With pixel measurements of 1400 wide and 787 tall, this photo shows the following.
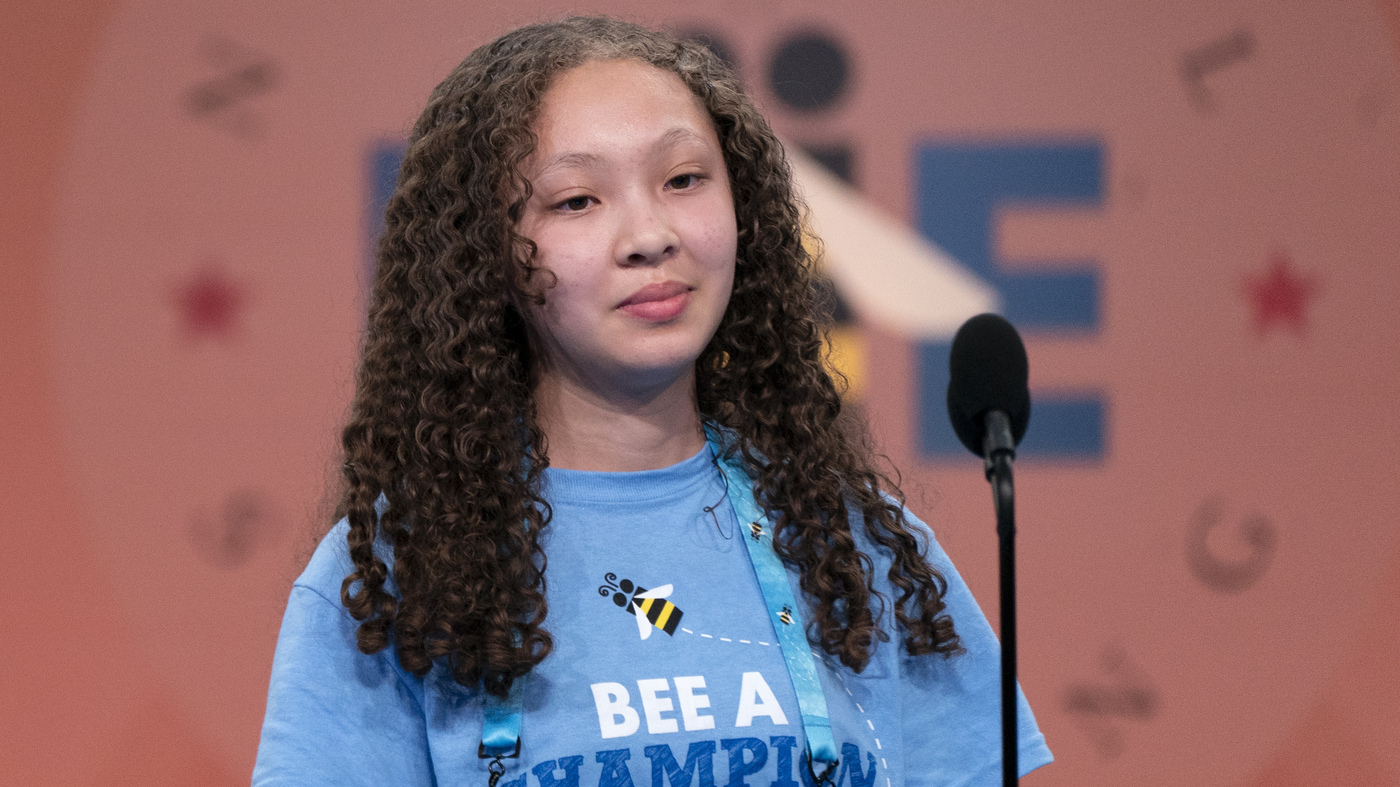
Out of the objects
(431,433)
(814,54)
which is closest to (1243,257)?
(814,54)

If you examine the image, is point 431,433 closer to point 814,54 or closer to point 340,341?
point 340,341

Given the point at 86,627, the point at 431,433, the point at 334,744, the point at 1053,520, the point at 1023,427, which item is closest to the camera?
the point at 1023,427

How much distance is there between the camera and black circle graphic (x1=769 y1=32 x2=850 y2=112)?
2.56 meters

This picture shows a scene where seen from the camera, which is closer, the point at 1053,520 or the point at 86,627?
the point at 86,627

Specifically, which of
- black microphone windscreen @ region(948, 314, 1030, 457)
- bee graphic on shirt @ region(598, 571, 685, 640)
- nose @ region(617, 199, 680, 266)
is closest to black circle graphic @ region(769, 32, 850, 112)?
nose @ region(617, 199, 680, 266)

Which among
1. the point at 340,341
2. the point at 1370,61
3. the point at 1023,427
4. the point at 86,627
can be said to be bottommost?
the point at 86,627

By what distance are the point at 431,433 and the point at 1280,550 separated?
2.09 metres

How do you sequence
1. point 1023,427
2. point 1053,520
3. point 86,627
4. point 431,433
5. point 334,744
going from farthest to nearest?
point 1053,520
point 86,627
point 431,433
point 334,744
point 1023,427

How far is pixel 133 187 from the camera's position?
2465 millimetres

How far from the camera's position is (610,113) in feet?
3.83

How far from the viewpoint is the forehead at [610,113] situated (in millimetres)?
1157

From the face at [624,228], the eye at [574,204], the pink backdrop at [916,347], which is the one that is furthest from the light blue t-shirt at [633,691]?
the pink backdrop at [916,347]

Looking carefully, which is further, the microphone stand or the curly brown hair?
the curly brown hair

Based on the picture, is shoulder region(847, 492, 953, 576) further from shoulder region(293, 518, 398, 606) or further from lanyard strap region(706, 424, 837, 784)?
shoulder region(293, 518, 398, 606)
